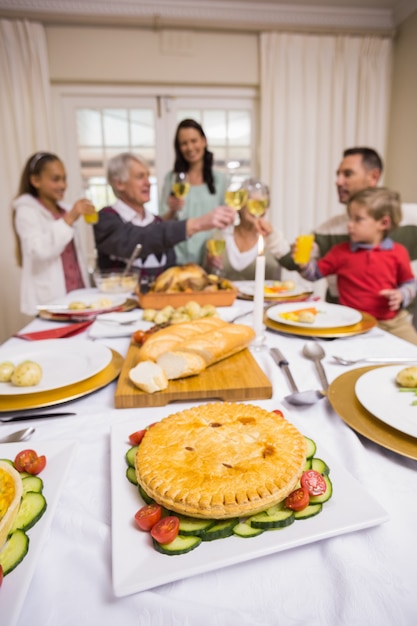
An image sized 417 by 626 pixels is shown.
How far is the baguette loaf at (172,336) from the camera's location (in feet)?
3.35

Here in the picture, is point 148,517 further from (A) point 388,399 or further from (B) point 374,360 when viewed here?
(B) point 374,360

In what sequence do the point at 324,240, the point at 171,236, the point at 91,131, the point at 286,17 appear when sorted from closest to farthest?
the point at 171,236 < the point at 324,240 < the point at 286,17 < the point at 91,131

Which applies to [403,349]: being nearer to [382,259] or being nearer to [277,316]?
[277,316]

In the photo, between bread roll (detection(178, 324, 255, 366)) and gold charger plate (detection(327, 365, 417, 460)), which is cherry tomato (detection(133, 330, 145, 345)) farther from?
gold charger plate (detection(327, 365, 417, 460))

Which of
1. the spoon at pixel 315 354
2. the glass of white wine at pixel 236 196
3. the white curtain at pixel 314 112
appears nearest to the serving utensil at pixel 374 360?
the spoon at pixel 315 354

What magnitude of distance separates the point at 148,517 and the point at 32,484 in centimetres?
19

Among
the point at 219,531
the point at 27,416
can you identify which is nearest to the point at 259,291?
the point at 27,416

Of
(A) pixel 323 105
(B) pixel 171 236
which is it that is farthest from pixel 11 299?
(A) pixel 323 105

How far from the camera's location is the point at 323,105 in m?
4.85

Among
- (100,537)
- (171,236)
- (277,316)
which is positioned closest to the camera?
(100,537)

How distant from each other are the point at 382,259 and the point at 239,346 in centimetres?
160

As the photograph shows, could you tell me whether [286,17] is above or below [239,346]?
above

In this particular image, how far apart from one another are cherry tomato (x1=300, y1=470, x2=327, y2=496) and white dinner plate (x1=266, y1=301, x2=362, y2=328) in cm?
85

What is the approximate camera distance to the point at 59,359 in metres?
1.09
